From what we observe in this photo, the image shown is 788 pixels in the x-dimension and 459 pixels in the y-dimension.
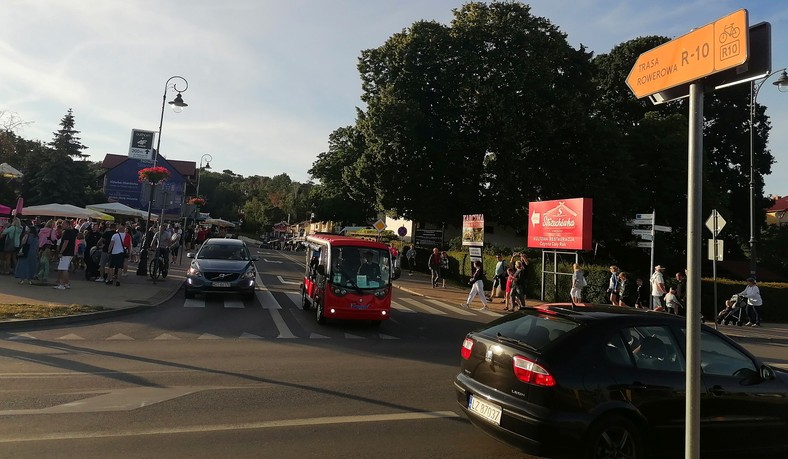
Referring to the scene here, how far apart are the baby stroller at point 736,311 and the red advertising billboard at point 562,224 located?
5338mm

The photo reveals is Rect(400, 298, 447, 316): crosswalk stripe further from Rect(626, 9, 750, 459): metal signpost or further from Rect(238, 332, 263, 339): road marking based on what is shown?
Rect(626, 9, 750, 459): metal signpost

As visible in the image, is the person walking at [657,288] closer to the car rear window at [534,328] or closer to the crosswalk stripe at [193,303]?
the car rear window at [534,328]

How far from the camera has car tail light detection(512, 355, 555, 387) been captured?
4254 mm

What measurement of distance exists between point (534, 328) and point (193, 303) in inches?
487

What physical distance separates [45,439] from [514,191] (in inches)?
1154

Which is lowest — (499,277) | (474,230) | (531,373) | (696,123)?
(531,373)

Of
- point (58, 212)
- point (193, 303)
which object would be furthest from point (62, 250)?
point (58, 212)

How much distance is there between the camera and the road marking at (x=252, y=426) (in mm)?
4730

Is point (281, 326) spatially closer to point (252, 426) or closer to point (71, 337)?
point (71, 337)

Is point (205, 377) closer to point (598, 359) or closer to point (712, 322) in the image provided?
point (598, 359)

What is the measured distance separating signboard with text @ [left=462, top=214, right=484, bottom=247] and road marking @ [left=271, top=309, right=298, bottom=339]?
12.2 m

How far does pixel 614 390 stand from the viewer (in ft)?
14.1

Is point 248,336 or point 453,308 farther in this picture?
point 453,308

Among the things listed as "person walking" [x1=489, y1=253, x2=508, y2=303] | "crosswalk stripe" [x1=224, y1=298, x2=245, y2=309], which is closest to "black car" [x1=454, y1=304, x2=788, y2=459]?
"crosswalk stripe" [x1=224, y1=298, x2=245, y2=309]
